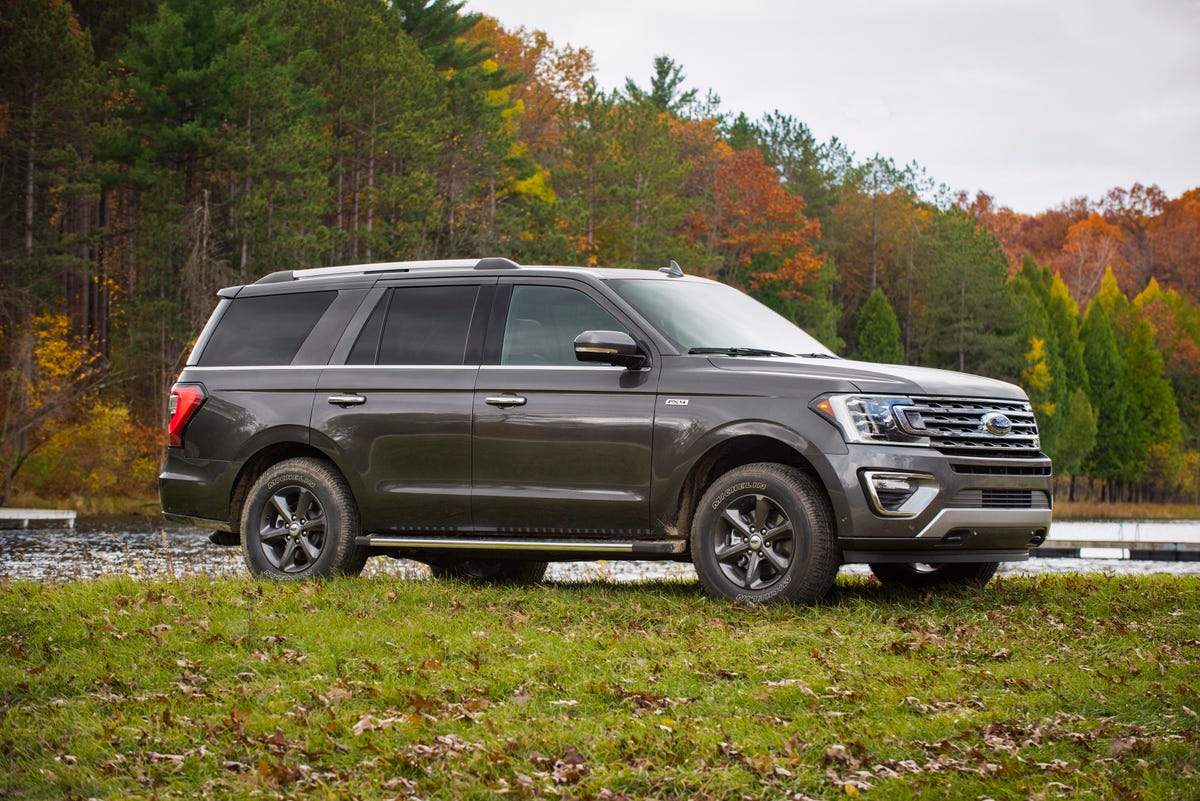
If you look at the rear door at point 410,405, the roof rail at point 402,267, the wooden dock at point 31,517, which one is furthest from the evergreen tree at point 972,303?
the rear door at point 410,405

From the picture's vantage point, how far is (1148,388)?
87.6 metres

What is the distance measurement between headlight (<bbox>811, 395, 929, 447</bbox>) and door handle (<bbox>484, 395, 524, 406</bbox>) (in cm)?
196

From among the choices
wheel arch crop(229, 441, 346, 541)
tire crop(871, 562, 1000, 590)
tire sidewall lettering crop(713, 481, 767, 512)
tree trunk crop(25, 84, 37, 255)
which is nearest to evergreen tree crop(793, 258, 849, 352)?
tree trunk crop(25, 84, 37, 255)

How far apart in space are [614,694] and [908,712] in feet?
4.15

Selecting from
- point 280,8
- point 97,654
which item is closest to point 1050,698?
point 97,654

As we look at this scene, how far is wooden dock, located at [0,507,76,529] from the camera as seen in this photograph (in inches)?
1342

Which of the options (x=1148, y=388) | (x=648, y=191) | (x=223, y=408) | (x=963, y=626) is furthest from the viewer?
(x=1148, y=388)

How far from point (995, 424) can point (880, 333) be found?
240 feet

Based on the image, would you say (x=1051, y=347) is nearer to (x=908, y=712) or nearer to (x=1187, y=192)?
(x=1187, y=192)

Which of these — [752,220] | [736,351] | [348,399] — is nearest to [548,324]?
[736,351]

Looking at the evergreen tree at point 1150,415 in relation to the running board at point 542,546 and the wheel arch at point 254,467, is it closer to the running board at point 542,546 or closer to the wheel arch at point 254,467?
the wheel arch at point 254,467

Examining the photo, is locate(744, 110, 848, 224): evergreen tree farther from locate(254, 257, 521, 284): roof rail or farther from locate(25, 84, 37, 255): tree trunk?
locate(254, 257, 521, 284): roof rail

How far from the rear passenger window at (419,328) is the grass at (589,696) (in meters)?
1.65

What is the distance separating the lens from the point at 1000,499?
8672 millimetres
